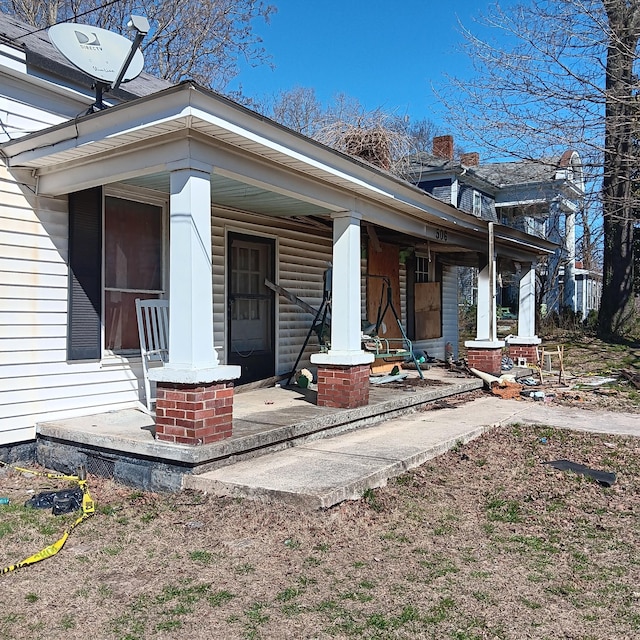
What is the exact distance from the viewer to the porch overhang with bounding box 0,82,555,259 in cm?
458

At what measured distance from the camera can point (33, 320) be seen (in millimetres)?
5520

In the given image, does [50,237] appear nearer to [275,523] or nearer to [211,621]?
[275,523]

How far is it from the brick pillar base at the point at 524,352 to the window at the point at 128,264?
8.61 m

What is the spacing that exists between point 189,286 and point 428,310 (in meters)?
8.67

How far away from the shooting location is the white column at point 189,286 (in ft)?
15.4

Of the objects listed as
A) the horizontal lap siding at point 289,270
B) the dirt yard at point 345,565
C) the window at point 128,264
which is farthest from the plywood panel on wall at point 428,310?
the dirt yard at point 345,565

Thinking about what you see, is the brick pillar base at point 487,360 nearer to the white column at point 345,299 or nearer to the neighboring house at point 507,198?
the white column at point 345,299

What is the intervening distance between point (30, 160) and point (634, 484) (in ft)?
18.5

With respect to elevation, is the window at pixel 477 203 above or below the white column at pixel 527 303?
above

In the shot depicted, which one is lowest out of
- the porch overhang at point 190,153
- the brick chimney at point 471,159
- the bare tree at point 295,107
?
the porch overhang at point 190,153

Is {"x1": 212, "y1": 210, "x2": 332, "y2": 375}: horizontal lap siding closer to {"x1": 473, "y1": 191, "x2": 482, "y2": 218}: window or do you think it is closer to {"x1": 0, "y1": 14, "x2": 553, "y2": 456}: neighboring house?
{"x1": 0, "y1": 14, "x2": 553, "y2": 456}: neighboring house

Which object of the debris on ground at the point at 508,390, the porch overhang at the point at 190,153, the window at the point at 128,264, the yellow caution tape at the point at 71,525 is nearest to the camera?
the yellow caution tape at the point at 71,525

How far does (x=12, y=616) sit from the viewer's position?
9.61 feet

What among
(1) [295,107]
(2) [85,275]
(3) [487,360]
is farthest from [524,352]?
(1) [295,107]
